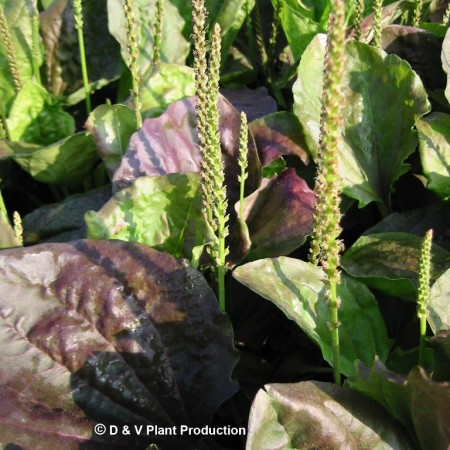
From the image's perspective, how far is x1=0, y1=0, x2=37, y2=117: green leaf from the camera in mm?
1533

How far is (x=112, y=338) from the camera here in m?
0.98

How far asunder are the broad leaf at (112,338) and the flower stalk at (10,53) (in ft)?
1.87

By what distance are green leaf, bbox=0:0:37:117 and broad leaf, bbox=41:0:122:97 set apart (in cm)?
6

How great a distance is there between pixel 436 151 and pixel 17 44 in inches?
38.8

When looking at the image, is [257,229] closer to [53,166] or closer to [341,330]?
[341,330]

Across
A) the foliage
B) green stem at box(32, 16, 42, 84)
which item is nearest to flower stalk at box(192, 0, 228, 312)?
the foliage

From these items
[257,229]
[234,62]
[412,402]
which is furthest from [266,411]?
[234,62]

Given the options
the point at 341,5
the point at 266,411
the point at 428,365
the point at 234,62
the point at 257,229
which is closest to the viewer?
the point at 341,5

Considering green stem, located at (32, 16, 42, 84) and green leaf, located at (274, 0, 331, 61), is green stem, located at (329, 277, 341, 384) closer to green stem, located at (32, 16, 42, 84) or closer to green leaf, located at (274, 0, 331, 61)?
green leaf, located at (274, 0, 331, 61)

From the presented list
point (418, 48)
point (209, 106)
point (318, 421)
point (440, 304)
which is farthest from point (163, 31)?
point (318, 421)

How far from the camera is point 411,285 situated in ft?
3.31

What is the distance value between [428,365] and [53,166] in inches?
32.0

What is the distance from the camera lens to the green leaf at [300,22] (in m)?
1.43

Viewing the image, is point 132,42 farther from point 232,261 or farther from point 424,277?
point 424,277
